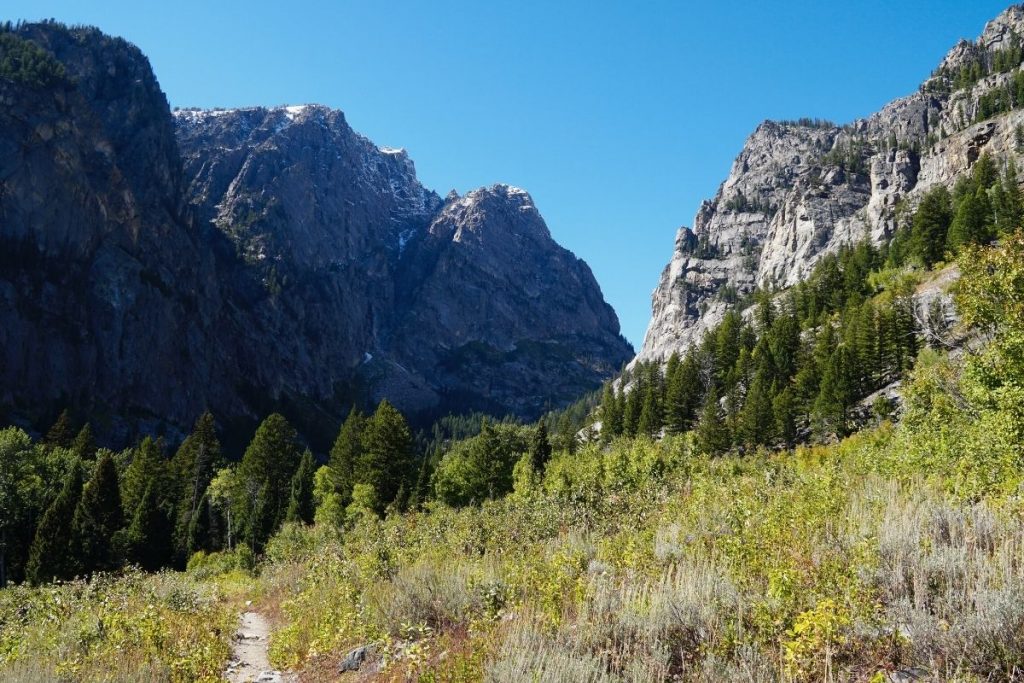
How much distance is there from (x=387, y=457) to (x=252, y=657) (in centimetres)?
4529

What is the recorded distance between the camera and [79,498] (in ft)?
167

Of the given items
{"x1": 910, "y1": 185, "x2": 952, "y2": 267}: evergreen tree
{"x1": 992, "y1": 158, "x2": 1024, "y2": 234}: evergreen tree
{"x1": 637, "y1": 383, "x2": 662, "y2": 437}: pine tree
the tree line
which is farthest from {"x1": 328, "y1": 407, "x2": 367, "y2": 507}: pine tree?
{"x1": 910, "y1": 185, "x2": 952, "y2": 267}: evergreen tree

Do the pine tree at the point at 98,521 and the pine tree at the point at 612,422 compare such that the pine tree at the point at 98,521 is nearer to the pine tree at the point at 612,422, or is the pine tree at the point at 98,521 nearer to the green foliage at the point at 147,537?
the green foliage at the point at 147,537

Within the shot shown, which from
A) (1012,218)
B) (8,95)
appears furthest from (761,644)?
(8,95)

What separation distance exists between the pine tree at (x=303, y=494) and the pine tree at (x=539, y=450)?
24.3 metres

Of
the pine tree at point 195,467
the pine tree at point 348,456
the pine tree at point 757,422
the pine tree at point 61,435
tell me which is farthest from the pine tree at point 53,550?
A: the pine tree at point 757,422

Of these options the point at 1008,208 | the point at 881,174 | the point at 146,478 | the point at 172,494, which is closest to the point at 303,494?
the point at 172,494

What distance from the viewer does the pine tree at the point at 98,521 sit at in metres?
44.9

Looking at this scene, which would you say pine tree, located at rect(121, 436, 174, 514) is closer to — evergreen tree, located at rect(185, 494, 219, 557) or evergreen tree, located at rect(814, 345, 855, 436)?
evergreen tree, located at rect(185, 494, 219, 557)

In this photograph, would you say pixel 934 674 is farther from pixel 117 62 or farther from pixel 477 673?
pixel 117 62

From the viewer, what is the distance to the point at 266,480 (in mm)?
67562

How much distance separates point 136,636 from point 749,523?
12756 millimetres

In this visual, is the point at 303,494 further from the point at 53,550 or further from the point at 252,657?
the point at 252,657

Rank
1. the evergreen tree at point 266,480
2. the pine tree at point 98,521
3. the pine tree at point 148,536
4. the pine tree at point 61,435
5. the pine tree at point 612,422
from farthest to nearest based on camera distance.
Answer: the pine tree at point 612,422 → the pine tree at point 61,435 → the evergreen tree at point 266,480 → the pine tree at point 148,536 → the pine tree at point 98,521
